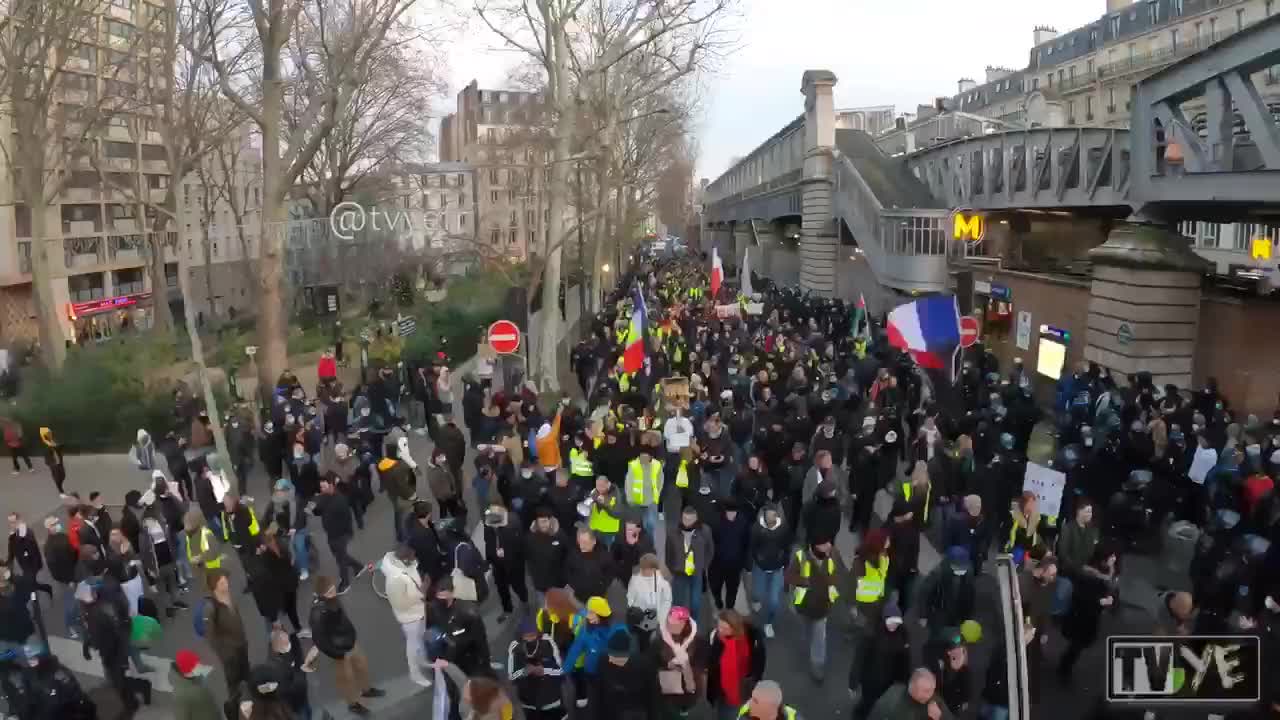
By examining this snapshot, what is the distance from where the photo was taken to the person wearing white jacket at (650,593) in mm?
7324

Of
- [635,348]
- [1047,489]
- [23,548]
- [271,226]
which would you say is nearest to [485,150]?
→ [271,226]

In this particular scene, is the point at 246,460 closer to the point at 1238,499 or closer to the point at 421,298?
the point at 1238,499

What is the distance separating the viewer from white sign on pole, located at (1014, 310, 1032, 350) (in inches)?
802

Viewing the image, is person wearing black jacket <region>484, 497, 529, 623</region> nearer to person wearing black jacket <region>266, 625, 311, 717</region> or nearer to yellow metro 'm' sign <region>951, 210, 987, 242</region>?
person wearing black jacket <region>266, 625, 311, 717</region>

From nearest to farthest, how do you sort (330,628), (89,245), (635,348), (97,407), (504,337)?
1. (330,628)
2. (635,348)
3. (504,337)
4. (97,407)
5. (89,245)

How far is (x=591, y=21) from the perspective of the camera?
22812 mm

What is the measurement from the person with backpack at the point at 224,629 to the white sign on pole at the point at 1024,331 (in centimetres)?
1729

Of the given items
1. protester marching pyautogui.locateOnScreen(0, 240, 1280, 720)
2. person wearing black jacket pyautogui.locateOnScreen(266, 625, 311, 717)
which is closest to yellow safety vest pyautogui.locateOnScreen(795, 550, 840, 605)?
protester marching pyautogui.locateOnScreen(0, 240, 1280, 720)

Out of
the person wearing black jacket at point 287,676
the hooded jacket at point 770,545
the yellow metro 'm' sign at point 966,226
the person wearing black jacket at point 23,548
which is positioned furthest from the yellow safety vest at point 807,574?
the yellow metro 'm' sign at point 966,226

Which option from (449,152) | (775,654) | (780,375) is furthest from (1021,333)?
(449,152)

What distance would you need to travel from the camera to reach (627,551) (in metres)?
8.16

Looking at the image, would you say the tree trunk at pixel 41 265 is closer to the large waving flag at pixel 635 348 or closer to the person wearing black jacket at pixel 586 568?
the large waving flag at pixel 635 348

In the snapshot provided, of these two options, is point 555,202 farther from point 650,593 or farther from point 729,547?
point 650,593

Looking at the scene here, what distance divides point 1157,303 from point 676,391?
798 cm
